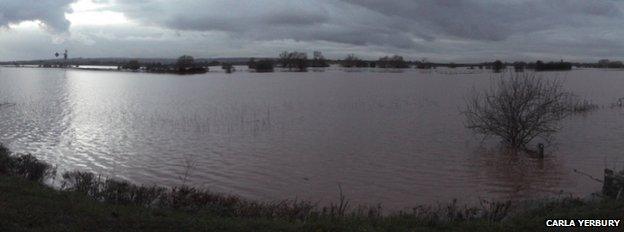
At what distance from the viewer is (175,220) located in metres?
9.14

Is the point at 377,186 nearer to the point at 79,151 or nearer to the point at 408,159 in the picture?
the point at 408,159

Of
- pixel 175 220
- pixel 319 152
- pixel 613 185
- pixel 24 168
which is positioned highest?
pixel 175 220

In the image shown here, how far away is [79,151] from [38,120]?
1421 centimetres

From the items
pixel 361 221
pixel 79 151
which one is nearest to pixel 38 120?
pixel 79 151

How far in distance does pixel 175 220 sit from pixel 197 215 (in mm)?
1045

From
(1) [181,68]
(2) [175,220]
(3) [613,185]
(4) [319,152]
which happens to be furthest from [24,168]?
(1) [181,68]

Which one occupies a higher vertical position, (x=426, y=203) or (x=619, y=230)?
(x=619, y=230)

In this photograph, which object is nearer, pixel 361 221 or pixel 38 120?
pixel 361 221

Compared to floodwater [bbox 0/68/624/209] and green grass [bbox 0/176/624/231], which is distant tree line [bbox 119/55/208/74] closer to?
floodwater [bbox 0/68/624/209]

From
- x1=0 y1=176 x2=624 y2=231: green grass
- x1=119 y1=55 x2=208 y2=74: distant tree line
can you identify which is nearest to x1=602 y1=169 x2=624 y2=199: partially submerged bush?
x1=0 y1=176 x2=624 y2=231: green grass

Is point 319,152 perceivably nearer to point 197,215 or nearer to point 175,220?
point 197,215

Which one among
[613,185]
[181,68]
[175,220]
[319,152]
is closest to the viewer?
[175,220]

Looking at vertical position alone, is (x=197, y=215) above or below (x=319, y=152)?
above

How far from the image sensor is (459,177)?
19.9 m
